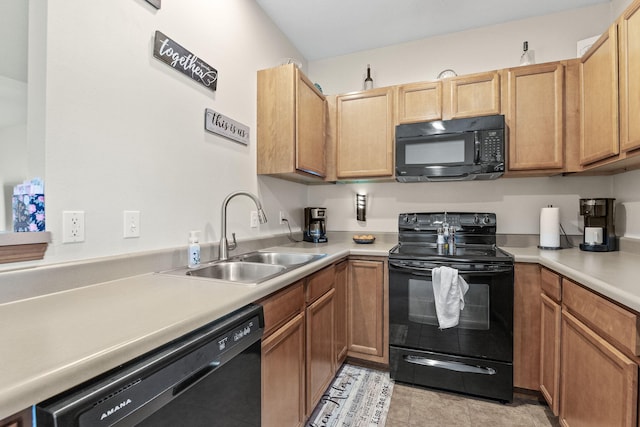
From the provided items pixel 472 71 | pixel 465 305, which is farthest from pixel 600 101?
pixel 465 305

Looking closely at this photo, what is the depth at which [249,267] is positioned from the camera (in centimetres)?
162

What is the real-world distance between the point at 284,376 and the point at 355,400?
0.78m

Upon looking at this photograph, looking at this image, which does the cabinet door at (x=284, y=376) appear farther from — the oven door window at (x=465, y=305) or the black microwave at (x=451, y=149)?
the black microwave at (x=451, y=149)

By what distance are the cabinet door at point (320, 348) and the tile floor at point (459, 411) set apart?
0.42 meters

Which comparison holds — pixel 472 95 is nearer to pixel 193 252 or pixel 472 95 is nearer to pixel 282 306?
pixel 282 306

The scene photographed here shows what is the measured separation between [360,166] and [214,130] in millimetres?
1218

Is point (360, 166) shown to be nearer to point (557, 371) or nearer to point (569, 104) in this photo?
point (569, 104)

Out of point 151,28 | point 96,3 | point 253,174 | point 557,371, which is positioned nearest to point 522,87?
point 557,371

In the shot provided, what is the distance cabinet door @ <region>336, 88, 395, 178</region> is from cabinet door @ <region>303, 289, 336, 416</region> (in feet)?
3.51

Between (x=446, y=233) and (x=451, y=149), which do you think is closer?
(x=451, y=149)

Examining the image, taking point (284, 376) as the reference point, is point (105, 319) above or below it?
above

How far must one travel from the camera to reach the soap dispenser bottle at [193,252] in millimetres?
1433

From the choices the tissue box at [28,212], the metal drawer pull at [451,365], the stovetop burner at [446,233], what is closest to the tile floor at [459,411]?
the metal drawer pull at [451,365]

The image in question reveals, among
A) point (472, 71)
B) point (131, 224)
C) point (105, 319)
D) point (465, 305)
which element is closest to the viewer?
point (105, 319)
